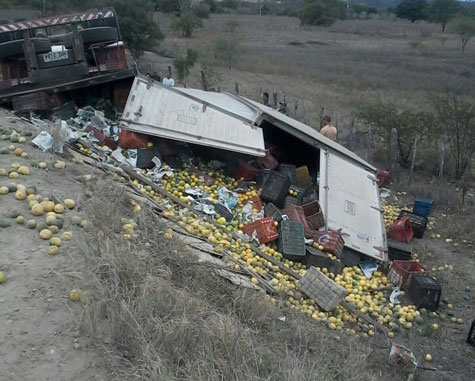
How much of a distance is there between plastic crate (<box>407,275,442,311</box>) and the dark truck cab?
7294 mm

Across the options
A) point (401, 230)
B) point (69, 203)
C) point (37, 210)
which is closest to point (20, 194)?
point (37, 210)

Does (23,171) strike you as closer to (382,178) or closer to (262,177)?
(262,177)

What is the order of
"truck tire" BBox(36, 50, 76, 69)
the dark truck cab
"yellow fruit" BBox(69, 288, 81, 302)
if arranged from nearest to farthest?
"yellow fruit" BBox(69, 288, 81, 302) → the dark truck cab → "truck tire" BBox(36, 50, 76, 69)

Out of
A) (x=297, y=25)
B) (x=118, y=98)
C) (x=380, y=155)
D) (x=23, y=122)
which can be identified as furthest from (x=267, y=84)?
(x=297, y=25)

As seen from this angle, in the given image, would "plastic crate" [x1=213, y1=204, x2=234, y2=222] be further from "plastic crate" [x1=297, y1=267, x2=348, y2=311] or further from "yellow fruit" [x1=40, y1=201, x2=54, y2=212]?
"yellow fruit" [x1=40, y1=201, x2=54, y2=212]

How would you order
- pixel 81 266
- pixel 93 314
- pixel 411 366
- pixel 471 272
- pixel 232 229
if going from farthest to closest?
1. pixel 471 272
2. pixel 232 229
3. pixel 411 366
4. pixel 81 266
5. pixel 93 314

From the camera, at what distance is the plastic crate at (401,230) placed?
970 centimetres

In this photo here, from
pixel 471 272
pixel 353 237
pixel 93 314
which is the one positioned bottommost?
pixel 471 272

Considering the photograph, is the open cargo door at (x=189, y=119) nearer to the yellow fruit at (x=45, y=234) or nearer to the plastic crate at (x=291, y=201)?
the plastic crate at (x=291, y=201)

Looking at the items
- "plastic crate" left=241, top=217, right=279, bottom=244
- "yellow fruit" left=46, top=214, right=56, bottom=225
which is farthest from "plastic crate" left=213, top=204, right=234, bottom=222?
"yellow fruit" left=46, top=214, right=56, bottom=225

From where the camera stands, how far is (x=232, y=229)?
811cm

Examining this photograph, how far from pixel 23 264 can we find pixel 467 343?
5915 mm

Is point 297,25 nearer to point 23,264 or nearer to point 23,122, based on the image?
point 23,122

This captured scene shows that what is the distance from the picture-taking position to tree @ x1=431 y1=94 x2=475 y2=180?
13.1m
